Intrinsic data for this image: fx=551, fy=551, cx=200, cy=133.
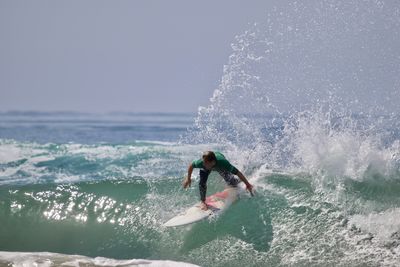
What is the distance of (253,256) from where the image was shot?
9.23 m

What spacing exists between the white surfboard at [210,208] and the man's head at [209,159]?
0.94 meters

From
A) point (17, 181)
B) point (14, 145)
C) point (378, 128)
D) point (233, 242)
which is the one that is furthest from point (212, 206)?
point (14, 145)

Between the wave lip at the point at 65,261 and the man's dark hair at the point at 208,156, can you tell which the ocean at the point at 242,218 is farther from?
the man's dark hair at the point at 208,156

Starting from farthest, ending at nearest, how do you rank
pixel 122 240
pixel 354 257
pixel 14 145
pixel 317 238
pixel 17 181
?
pixel 14 145, pixel 17 181, pixel 122 240, pixel 317 238, pixel 354 257

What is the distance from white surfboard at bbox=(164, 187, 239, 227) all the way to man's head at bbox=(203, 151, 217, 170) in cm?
94

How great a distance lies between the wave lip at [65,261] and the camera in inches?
347

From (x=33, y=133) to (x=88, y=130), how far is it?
3.13m

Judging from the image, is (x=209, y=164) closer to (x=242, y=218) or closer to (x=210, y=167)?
(x=210, y=167)

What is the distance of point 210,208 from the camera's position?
10.2 meters

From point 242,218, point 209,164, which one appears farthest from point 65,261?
point 242,218

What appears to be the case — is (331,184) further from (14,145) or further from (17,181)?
(14,145)

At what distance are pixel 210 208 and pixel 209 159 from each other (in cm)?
111

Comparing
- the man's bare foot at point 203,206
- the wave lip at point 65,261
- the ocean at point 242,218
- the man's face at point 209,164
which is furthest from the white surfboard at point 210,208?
the wave lip at point 65,261

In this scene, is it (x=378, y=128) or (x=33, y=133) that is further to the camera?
(x=33, y=133)
